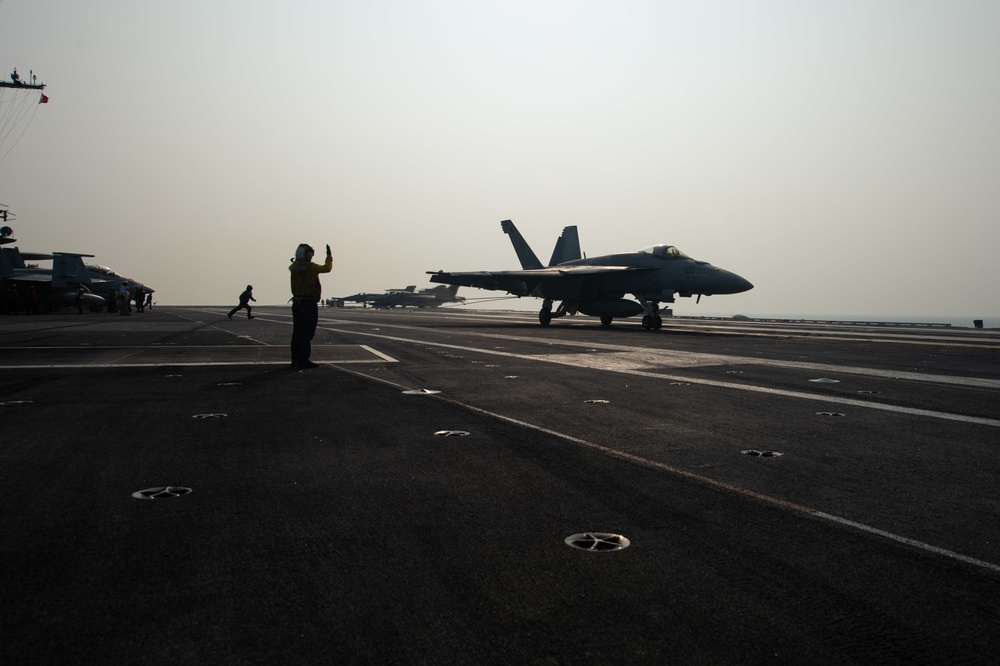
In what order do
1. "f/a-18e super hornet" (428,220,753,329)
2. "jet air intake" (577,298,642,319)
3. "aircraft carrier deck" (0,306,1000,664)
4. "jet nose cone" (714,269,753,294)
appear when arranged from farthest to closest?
"jet air intake" (577,298,642,319)
"f/a-18e super hornet" (428,220,753,329)
"jet nose cone" (714,269,753,294)
"aircraft carrier deck" (0,306,1000,664)

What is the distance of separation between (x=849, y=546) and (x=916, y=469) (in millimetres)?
2033

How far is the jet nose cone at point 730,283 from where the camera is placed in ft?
84.7

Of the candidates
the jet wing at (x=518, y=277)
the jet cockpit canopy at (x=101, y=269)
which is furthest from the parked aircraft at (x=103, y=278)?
the jet wing at (x=518, y=277)

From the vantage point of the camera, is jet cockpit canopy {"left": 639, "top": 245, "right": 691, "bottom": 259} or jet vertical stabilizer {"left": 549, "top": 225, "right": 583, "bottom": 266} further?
jet vertical stabilizer {"left": 549, "top": 225, "right": 583, "bottom": 266}

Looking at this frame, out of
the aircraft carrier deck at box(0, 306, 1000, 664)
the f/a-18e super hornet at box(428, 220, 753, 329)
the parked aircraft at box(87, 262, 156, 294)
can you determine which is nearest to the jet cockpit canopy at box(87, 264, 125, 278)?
the parked aircraft at box(87, 262, 156, 294)

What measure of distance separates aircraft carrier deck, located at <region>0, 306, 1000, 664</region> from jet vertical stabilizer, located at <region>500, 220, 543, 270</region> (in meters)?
32.3

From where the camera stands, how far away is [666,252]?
28.5 m

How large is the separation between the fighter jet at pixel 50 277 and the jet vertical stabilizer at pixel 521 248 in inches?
1145

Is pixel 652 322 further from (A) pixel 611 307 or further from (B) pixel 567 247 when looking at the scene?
(B) pixel 567 247

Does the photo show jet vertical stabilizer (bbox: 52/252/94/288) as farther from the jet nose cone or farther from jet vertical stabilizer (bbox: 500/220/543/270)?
the jet nose cone

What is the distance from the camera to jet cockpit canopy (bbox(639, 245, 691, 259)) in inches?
1113

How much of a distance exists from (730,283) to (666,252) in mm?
3462

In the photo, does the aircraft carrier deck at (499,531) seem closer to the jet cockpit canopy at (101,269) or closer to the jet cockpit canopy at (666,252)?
the jet cockpit canopy at (666,252)

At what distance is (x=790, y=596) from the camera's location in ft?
8.99
